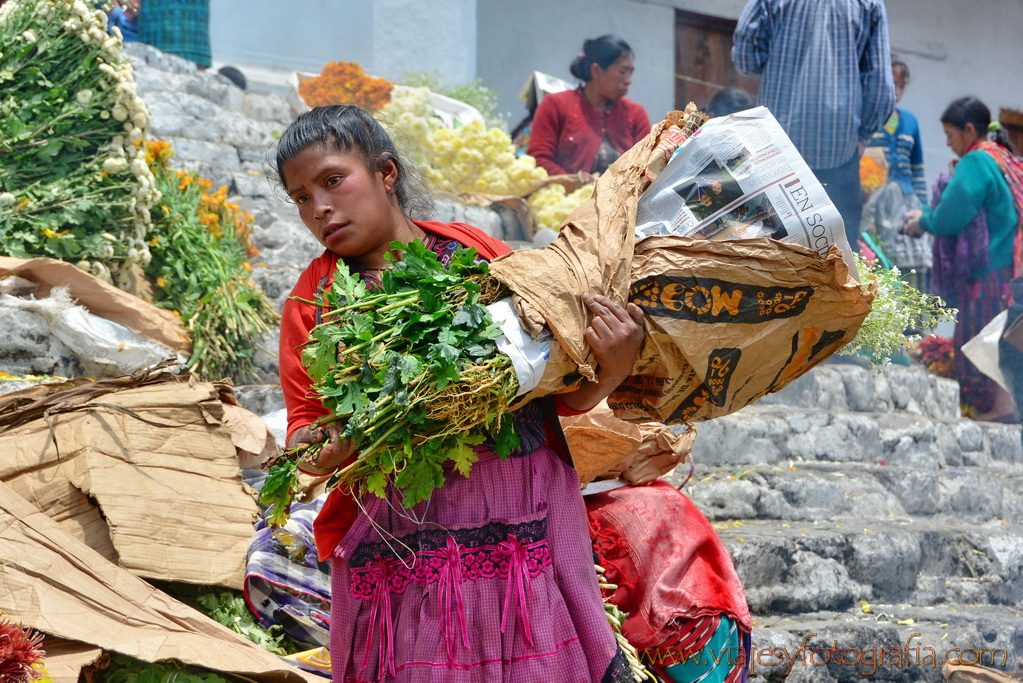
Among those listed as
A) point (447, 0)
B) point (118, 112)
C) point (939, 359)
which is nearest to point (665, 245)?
point (118, 112)

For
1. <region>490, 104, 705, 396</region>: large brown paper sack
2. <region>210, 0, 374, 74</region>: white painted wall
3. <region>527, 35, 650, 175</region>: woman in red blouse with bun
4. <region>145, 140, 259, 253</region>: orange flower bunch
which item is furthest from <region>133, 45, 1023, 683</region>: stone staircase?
<region>210, 0, 374, 74</region>: white painted wall

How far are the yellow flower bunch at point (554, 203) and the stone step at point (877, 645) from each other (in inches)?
135

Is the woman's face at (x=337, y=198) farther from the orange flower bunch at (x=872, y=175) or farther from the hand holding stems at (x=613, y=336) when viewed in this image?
the orange flower bunch at (x=872, y=175)

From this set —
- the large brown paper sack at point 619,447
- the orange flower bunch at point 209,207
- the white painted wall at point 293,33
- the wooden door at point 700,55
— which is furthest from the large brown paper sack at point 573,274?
the wooden door at point 700,55

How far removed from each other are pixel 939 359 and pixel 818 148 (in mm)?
2068

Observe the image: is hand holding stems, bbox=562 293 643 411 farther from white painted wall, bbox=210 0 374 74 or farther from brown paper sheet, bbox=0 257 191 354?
white painted wall, bbox=210 0 374 74

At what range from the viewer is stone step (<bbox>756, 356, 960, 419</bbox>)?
5363 millimetres

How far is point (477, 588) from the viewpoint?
1.72 m

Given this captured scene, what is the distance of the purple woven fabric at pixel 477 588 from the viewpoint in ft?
5.57

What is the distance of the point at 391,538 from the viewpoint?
177 centimetres

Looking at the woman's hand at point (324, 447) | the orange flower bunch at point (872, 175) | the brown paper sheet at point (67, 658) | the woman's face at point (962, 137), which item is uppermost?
the woman's face at point (962, 137)

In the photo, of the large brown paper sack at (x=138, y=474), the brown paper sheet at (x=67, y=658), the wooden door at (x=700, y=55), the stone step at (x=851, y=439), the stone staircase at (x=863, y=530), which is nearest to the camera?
the brown paper sheet at (x=67, y=658)

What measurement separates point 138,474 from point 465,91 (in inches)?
277

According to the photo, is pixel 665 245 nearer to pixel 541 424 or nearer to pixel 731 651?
pixel 541 424
